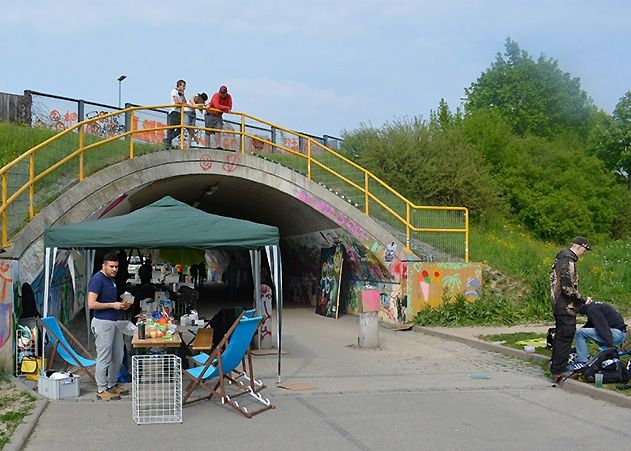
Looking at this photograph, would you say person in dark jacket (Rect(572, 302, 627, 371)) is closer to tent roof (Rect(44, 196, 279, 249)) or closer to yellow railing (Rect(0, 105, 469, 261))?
tent roof (Rect(44, 196, 279, 249))

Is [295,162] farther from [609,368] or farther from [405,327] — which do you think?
[609,368]

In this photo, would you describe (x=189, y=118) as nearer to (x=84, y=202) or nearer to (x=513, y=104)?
(x=84, y=202)

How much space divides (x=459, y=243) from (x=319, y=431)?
11591mm

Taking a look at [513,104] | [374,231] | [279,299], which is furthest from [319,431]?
[513,104]

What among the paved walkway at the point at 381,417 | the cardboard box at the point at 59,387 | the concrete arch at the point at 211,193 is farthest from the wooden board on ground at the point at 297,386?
the concrete arch at the point at 211,193

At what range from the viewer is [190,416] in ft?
25.4

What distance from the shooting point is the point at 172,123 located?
18.2 meters

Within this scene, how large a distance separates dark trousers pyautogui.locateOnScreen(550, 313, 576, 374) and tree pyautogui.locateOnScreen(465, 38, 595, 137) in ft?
134

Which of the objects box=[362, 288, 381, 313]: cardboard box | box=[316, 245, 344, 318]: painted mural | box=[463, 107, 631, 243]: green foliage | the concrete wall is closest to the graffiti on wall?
box=[316, 245, 344, 318]: painted mural

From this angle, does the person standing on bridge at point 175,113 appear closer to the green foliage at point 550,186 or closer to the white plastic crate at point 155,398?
the white plastic crate at point 155,398

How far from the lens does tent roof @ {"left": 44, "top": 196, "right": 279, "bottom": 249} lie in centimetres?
934

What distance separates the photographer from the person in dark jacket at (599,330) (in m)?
9.25

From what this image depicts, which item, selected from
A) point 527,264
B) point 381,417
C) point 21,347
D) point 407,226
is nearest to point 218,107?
point 407,226

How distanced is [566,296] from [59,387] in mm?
6590
